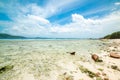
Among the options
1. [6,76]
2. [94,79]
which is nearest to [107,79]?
[94,79]

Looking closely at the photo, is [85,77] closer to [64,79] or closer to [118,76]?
[64,79]

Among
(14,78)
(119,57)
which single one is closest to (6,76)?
(14,78)

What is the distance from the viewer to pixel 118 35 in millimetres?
108750

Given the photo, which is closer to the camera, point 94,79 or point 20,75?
point 94,79

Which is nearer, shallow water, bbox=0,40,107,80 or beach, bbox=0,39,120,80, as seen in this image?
beach, bbox=0,39,120,80

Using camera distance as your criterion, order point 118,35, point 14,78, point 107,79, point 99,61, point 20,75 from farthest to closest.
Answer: point 118,35, point 99,61, point 20,75, point 14,78, point 107,79

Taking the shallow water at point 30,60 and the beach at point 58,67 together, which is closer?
the beach at point 58,67

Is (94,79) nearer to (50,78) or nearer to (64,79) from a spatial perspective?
(64,79)

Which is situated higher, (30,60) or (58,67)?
(30,60)

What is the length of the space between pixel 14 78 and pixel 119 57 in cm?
1946

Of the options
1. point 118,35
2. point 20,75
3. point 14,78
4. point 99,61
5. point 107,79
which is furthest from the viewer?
point 118,35

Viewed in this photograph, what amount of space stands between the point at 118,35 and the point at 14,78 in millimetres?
122432

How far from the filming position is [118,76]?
37.0 ft

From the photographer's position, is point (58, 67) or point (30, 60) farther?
point (30, 60)
